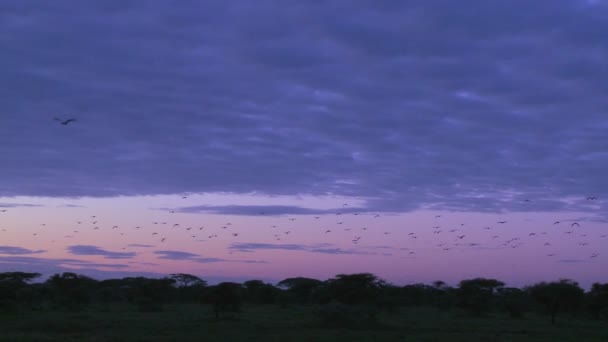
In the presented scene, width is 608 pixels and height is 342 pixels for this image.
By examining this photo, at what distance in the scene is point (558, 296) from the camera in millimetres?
59062

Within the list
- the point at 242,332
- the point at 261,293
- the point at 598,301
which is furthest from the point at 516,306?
the point at 242,332

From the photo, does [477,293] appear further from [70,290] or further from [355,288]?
[70,290]

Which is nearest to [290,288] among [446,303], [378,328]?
[446,303]

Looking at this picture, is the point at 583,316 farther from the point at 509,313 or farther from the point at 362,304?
the point at 362,304

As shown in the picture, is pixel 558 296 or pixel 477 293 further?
pixel 477 293

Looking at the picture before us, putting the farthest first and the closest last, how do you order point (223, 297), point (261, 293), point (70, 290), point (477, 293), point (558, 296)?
point (261, 293)
point (477, 293)
point (70, 290)
point (558, 296)
point (223, 297)

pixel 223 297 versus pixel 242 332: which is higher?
pixel 223 297

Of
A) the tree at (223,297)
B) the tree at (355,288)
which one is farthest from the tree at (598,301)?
the tree at (223,297)

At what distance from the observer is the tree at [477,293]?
229ft

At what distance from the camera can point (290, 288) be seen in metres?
96.0

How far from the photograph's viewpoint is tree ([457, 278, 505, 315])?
69.7 m

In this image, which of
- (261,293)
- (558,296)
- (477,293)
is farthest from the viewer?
(261,293)

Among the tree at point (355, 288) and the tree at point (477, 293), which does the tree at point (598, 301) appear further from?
the tree at point (355, 288)

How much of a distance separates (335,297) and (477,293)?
2074 centimetres
